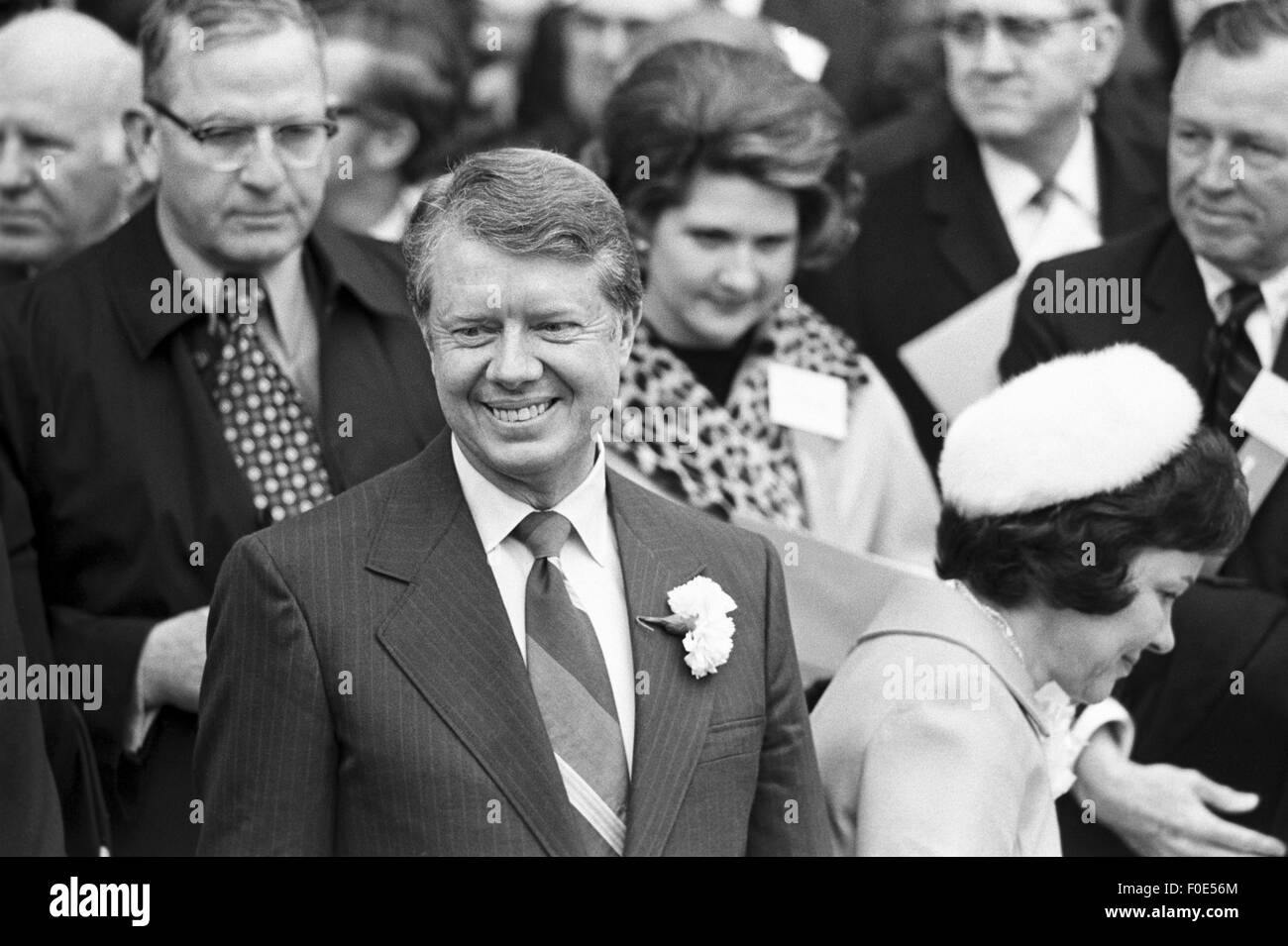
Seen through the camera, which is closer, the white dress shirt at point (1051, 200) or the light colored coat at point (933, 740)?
the light colored coat at point (933, 740)

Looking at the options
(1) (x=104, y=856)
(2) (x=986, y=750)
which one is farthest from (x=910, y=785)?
(1) (x=104, y=856)

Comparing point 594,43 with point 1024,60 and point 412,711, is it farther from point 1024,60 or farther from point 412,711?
point 412,711

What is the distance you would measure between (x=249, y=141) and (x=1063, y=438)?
1.53 meters

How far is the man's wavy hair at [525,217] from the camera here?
8.96 ft

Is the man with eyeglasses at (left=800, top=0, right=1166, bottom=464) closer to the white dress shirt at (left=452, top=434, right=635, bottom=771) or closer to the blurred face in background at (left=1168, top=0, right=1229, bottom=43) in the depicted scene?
the blurred face in background at (left=1168, top=0, right=1229, bottom=43)

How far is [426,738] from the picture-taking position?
2.71 m

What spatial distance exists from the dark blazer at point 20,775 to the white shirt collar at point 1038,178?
2140 millimetres

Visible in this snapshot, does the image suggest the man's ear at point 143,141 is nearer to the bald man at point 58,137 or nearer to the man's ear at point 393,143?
the bald man at point 58,137

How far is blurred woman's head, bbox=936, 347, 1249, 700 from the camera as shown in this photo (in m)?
3.21

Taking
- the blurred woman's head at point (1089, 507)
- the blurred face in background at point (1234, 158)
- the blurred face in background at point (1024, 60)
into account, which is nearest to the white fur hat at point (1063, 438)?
the blurred woman's head at point (1089, 507)

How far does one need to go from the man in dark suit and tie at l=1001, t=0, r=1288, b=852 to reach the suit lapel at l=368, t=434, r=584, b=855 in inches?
66.9

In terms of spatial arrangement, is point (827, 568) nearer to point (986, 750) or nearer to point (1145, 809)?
point (1145, 809)

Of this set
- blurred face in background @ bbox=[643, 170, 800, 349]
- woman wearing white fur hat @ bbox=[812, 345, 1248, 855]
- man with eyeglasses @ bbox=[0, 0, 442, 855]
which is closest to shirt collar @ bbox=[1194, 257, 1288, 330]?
blurred face in background @ bbox=[643, 170, 800, 349]
